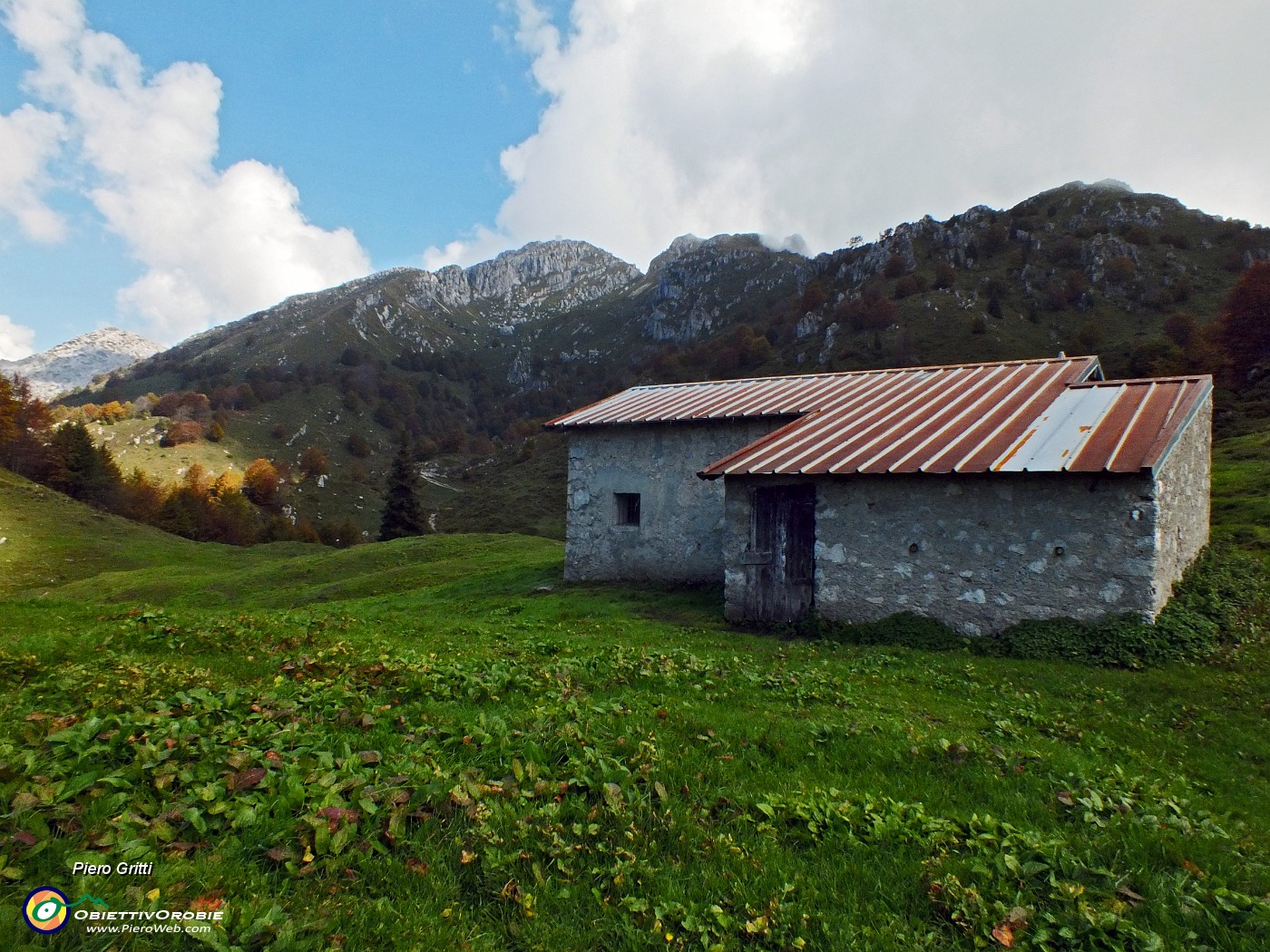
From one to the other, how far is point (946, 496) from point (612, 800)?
10.4 m

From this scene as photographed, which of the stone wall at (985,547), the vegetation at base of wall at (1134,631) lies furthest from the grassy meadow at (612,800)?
the stone wall at (985,547)

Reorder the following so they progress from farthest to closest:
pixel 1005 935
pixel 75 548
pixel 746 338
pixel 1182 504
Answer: pixel 746 338, pixel 75 548, pixel 1182 504, pixel 1005 935

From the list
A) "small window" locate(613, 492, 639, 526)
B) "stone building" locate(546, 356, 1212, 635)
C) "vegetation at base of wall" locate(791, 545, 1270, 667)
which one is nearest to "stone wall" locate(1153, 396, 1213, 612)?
"stone building" locate(546, 356, 1212, 635)

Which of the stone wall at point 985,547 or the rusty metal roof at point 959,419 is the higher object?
the rusty metal roof at point 959,419

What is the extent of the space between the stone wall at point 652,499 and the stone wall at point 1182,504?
29.5 ft

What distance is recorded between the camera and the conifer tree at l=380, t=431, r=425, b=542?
51.2 metres

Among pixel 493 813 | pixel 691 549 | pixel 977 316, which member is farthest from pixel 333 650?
pixel 977 316

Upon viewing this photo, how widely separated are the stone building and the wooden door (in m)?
0.04

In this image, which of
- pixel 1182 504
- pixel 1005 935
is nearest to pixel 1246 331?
pixel 1182 504

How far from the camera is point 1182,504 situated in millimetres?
13648

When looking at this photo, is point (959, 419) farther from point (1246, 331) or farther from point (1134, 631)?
point (1246, 331)

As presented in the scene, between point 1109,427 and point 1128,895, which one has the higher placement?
point 1109,427

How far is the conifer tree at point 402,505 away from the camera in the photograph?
51.2m

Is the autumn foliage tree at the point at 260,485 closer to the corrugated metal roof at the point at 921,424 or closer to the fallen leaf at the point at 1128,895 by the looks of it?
the corrugated metal roof at the point at 921,424
